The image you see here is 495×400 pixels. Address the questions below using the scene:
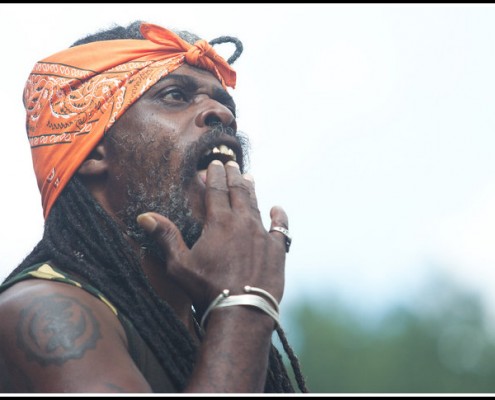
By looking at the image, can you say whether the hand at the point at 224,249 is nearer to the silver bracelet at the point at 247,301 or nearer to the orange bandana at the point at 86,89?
the silver bracelet at the point at 247,301

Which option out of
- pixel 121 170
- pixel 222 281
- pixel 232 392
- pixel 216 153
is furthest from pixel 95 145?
pixel 232 392

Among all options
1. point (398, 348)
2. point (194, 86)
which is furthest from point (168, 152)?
point (398, 348)

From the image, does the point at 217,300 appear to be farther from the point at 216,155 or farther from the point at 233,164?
the point at 216,155

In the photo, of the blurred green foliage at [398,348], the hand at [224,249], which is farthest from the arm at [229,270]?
the blurred green foliage at [398,348]

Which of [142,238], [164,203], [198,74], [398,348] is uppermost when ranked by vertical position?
[198,74]

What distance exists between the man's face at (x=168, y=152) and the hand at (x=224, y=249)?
248 mm

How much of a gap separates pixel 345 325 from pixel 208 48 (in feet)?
101

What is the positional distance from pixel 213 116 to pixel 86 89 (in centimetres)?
71

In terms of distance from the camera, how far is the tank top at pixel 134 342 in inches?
163

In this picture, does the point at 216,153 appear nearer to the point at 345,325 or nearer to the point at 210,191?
the point at 210,191

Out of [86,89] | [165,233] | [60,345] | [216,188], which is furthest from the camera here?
[86,89]

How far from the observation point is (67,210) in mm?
4832

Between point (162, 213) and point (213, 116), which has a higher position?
point (213, 116)

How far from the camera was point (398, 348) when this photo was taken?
3431 centimetres
